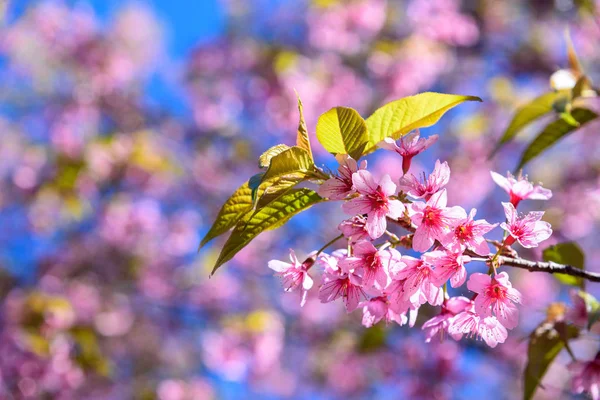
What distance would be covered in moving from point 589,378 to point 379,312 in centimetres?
52

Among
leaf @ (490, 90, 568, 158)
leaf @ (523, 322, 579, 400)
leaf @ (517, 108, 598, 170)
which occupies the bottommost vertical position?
leaf @ (523, 322, 579, 400)

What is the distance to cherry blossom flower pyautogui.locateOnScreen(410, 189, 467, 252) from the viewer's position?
0.84 metres

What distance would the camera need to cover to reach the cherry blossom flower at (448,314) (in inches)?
37.5

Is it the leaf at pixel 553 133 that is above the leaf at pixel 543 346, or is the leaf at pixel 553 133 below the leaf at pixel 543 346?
above

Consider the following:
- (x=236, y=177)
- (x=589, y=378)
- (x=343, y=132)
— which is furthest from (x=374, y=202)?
(x=236, y=177)

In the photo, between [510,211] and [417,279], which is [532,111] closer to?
[510,211]

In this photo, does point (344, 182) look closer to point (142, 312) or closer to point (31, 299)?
point (31, 299)

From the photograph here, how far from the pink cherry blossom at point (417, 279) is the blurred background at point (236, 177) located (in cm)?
269

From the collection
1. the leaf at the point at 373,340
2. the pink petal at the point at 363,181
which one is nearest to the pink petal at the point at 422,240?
the pink petal at the point at 363,181

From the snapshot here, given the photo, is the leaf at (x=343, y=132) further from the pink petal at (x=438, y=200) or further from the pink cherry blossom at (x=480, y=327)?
the pink cherry blossom at (x=480, y=327)

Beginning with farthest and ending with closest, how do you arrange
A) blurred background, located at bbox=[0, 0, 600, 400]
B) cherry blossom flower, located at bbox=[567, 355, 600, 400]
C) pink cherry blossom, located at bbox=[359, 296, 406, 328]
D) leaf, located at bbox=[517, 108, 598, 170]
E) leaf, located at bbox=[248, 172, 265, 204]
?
blurred background, located at bbox=[0, 0, 600, 400]
leaf, located at bbox=[517, 108, 598, 170]
cherry blossom flower, located at bbox=[567, 355, 600, 400]
pink cherry blossom, located at bbox=[359, 296, 406, 328]
leaf, located at bbox=[248, 172, 265, 204]

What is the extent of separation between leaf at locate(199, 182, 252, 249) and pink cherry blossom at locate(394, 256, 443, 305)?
0.29 m

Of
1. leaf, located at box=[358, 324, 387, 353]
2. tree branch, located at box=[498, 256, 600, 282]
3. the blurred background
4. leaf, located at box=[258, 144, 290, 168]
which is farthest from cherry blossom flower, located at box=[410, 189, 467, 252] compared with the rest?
the blurred background

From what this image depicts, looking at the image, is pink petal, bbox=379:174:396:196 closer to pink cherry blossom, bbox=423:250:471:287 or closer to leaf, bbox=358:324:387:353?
pink cherry blossom, bbox=423:250:471:287
